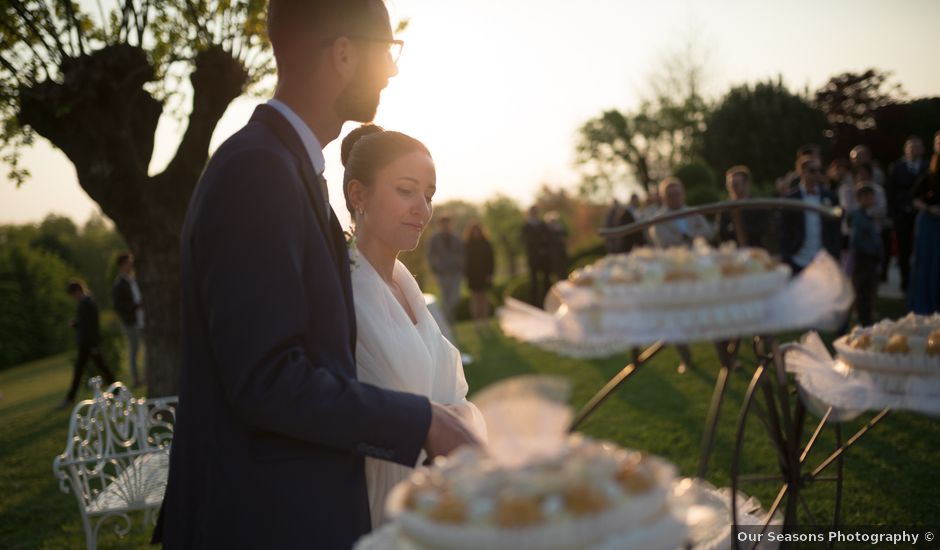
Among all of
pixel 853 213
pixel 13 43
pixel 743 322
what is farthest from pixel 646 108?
pixel 743 322

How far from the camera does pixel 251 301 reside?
5.67 feet

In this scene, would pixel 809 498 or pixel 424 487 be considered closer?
pixel 424 487

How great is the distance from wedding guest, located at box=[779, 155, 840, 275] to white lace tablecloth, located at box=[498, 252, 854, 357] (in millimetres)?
7419

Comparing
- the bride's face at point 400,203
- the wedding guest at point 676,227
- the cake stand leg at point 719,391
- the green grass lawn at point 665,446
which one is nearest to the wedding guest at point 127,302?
the green grass lawn at point 665,446

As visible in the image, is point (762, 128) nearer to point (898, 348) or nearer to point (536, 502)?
point (898, 348)

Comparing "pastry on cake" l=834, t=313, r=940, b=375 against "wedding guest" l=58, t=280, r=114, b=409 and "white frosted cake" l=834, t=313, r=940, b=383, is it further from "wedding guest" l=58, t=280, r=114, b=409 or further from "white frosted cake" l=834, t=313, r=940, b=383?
"wedding guest" l=58, t=280, r=114, b=409

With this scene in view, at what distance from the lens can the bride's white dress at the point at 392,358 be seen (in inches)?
98.1

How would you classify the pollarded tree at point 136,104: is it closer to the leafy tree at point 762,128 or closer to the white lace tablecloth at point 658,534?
the white lace tablecloth at point 658,534

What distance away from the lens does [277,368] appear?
1.72m

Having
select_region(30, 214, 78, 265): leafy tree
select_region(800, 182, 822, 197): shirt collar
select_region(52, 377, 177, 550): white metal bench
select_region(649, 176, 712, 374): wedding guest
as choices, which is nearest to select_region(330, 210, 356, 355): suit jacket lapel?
select_region(52, 377, 177, 550): white metal bench

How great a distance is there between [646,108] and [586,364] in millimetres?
41269

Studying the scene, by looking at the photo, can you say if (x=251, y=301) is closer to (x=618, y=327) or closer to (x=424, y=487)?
(x=424, y=487)

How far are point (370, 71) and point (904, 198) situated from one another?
1201cm

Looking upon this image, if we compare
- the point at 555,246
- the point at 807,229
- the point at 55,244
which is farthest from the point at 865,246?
the point at 55,244
